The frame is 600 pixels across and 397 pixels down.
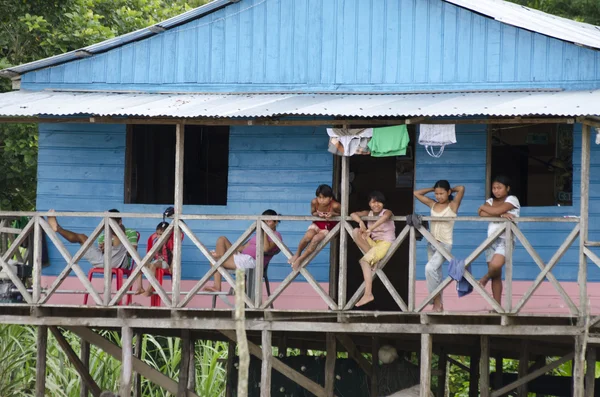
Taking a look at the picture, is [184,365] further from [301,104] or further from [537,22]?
[537,22]

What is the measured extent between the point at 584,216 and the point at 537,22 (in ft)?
14.1

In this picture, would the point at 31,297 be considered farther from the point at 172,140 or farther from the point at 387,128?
the point at 387,128

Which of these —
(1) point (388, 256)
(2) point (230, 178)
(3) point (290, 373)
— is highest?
(2) point (230, 178)

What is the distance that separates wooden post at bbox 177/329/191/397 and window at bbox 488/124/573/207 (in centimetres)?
435

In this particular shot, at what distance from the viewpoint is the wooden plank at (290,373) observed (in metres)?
14.5

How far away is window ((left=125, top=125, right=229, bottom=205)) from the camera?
610 inches

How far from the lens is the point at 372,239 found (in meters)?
13.2

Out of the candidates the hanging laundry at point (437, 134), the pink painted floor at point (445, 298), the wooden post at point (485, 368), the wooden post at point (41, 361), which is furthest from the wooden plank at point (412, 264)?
the wooden post at point (41, 361)

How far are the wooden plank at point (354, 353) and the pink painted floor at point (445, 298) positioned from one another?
3.57ft

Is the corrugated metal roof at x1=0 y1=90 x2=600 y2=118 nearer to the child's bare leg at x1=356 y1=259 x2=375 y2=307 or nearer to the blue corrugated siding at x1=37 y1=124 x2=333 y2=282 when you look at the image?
the blue corrugated siding at x1=37 y1=124 x2=333 y2=282

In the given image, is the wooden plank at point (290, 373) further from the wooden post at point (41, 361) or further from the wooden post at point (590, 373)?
the wooden post at point (590, 373)

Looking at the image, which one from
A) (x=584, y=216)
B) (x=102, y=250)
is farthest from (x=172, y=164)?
(x=584, y=216)

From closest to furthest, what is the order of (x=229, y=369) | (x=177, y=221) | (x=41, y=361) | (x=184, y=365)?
(x=177, y=221), (x=41, y=361), (x=184, y=365), (x=229, y=369)

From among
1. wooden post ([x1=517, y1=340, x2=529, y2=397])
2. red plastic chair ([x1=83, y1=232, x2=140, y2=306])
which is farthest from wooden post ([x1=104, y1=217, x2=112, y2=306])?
wooden post ([x1=517, y1=340, x2=529, y2=397])
